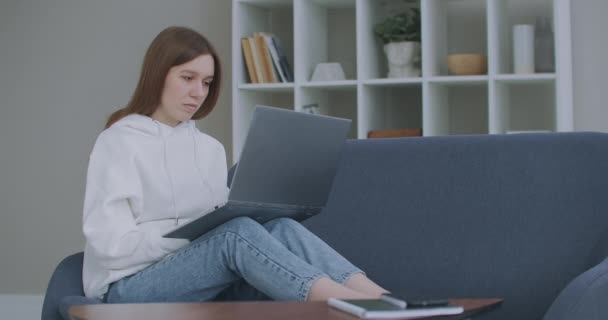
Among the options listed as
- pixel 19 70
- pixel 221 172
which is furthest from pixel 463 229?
pixel 19 70

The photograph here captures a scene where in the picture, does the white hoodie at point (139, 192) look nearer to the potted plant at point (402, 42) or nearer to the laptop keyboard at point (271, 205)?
the laptop keyboard at point (271, 205)

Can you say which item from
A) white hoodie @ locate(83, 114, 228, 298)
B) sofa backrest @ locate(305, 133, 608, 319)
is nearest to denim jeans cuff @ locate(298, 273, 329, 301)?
white hoodie @ locate(83, 114, 228, 298)

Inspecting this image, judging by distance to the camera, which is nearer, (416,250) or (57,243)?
(416,250)

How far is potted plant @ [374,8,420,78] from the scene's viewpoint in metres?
3.68

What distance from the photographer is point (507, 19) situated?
12.2ft

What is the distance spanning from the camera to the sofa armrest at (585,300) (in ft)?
5.72

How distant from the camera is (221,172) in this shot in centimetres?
251

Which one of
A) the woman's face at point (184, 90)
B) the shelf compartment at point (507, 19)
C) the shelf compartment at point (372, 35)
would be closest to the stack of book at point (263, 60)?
the shelf compartment at point (372, 35)

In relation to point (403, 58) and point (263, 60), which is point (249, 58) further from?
point (403, 58)

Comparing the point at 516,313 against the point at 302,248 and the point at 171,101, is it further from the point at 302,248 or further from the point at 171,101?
the point at 171,101

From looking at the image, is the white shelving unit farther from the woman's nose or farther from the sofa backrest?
the woman's nose

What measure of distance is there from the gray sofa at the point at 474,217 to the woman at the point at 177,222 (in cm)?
20

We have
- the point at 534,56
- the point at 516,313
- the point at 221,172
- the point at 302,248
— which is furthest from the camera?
the point at 534,56

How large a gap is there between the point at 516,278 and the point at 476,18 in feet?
6.01
